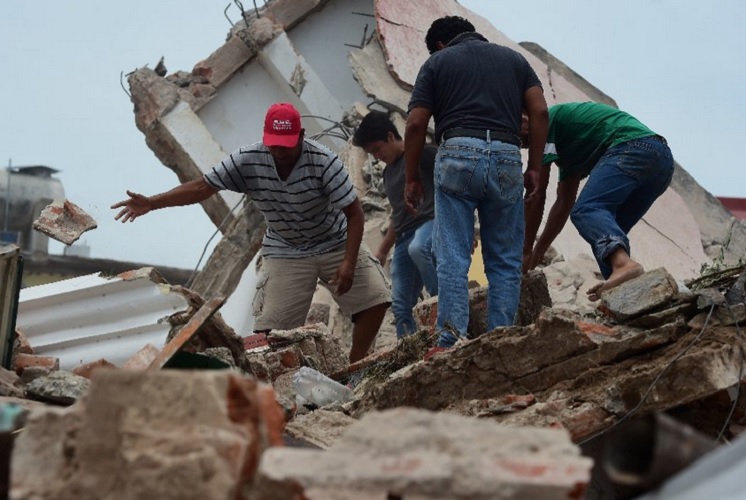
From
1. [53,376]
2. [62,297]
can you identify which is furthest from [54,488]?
[62,297]

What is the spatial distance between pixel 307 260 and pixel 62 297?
149 cm

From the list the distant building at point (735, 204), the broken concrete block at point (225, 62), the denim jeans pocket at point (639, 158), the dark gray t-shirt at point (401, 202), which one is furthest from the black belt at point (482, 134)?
the distant building at point (735, 204)

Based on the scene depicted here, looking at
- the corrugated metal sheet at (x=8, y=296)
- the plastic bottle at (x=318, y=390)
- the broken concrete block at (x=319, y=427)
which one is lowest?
the plastic bottle at (x=318, y=390)

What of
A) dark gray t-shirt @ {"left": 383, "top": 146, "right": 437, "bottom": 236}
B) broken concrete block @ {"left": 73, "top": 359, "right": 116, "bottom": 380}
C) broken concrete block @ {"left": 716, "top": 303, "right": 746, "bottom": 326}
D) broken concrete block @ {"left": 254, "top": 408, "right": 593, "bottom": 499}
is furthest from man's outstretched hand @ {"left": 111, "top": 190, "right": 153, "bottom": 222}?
broken concrete block @ {"left": 254, "top": 408, "right": 593, "bottom": 499}

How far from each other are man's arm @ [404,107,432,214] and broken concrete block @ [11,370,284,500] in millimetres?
3450

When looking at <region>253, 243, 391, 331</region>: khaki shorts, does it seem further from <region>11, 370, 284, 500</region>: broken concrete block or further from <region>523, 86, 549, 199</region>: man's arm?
<region>11, 370, 284, 500</region>: broken concrete block

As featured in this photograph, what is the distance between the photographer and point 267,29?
12.2 metres

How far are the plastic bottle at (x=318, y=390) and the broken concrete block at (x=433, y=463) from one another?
3.00 metres

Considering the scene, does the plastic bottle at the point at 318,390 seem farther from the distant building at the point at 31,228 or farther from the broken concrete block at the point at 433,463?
the distant building at the point at 31,228

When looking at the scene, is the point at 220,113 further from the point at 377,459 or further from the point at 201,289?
the point at 377,459

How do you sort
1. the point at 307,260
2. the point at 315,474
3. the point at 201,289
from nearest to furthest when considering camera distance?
the point at 315,474 < the point at 307,260 < the point at 201,289

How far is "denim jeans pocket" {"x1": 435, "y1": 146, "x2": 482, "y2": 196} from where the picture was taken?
5.43 m

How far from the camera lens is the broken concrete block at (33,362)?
521 cm

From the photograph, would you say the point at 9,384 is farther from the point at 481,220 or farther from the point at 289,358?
the point at 481,220
